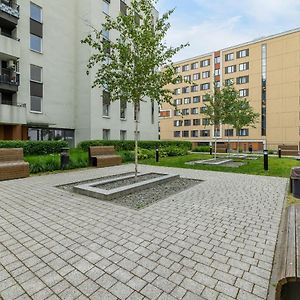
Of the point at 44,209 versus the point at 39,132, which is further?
the point at 39,132

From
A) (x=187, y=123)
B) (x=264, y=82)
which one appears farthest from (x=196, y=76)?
(x=264, y=82)

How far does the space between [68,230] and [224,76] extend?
58.0 m

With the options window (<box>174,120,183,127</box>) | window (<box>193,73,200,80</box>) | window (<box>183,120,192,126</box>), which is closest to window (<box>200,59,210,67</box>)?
window (<box>193,73,200,80</box>)

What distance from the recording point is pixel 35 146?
47.9ft

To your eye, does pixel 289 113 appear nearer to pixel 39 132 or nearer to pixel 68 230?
pixel 39 132

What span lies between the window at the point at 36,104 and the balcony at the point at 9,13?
605 centimetres

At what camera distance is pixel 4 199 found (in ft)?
20.9

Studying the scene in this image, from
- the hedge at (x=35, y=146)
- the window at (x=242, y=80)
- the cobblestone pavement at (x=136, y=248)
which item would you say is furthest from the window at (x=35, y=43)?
the window at (x=242, y=80)

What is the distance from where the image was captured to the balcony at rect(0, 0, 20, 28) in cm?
1864

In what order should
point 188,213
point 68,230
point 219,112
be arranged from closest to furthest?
point 68,230 → point 188,213 → point 219,112

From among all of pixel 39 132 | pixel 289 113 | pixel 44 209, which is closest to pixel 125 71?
pixel 44 209

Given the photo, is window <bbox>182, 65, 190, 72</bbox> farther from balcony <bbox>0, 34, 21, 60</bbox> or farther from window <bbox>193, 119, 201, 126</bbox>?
balcony <bbox>0, 34, 21, 60</bbox>

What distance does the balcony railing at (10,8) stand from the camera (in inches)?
737

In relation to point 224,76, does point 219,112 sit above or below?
below
